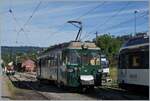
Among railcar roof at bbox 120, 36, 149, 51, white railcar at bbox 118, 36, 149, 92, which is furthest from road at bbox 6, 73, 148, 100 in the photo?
railcar roof at bbox 120, 36, 149, 51

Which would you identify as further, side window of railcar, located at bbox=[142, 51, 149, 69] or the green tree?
the green tree

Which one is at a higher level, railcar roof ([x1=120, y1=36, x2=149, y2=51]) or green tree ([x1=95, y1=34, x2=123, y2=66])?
green tree ([x1=95, y1=34, x2=123, y2=66])

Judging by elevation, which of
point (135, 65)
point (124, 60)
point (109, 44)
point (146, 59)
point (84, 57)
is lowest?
point (135, 65)

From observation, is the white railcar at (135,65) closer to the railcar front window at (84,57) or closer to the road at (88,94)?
the road at (88,94)

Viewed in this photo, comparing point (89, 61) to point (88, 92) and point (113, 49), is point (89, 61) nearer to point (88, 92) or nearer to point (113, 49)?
Result: point (88, 92)

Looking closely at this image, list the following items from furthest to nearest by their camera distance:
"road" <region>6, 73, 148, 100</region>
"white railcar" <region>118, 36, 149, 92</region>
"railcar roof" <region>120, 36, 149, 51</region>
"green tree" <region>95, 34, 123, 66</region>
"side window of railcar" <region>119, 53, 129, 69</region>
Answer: "green tree" <region>95, 34, 123, 66</region> → "side window of railcar" <region>119, 53, 129, 69</region> → "railcar roof" <region>120, 36, 149, 51</region> → "white railcar" <region>118, 36, 149, 92</region> → "road" <region>6, 73, 148, 100</region>

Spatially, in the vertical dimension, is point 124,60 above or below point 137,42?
below

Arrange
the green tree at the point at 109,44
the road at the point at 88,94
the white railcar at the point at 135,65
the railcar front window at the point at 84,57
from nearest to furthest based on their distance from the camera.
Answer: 1. the road at the point at 88,94
2. the white railcar at the point at 135,65
3. the railcar front window at the point at 84,57
4. the green tree at the point at 109,44

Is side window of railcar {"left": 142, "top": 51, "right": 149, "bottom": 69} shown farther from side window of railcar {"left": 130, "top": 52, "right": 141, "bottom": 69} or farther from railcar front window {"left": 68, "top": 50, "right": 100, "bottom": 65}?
railcar front window {"left": 68, "top": 50, "right": 100, "bottom": 65}

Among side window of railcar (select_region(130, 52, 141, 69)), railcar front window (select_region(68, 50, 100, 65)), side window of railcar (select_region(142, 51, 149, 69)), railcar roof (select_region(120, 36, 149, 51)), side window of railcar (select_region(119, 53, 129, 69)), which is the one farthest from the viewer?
railcar front window (select_region(68, 50, 100, 65))

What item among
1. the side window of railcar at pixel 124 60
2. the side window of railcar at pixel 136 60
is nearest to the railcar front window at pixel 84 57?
the side window of railcar at pixel 124 60

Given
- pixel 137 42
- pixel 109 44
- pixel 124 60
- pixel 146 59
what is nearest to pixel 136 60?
pixel 137 42

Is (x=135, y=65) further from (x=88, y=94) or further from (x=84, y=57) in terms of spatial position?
(x=84, y=57)

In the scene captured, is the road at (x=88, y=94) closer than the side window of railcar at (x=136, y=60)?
Yes
